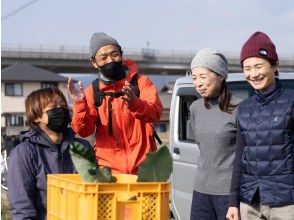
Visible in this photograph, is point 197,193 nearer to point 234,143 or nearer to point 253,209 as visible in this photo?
point 234,143

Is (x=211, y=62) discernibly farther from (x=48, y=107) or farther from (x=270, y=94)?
(x=48, y=107)

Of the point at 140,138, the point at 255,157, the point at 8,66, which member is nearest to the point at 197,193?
the point at 140,138

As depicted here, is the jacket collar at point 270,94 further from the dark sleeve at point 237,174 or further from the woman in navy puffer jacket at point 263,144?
the dark sleeve at point 237,174

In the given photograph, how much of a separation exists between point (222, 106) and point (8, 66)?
6862 cm

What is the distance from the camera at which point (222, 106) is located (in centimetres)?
446

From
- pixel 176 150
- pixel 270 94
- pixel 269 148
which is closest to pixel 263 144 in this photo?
pixel 269 148

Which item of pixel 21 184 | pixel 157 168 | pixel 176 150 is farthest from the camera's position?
pixel 176 150

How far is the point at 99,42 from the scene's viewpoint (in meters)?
4.74

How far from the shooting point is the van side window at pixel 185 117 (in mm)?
7248

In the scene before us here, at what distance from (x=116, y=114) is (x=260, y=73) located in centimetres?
128

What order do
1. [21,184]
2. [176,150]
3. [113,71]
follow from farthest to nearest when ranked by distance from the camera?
1. [176,150]
2. [113,71]
3. [21,184]

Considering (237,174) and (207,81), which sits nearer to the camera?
(237,174)

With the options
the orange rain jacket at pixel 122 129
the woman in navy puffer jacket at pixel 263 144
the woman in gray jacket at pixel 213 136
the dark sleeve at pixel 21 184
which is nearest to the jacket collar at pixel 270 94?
the woman in navy puffer jacket at pixel 263 144

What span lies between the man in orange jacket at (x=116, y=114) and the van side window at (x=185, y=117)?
244 centimetres
